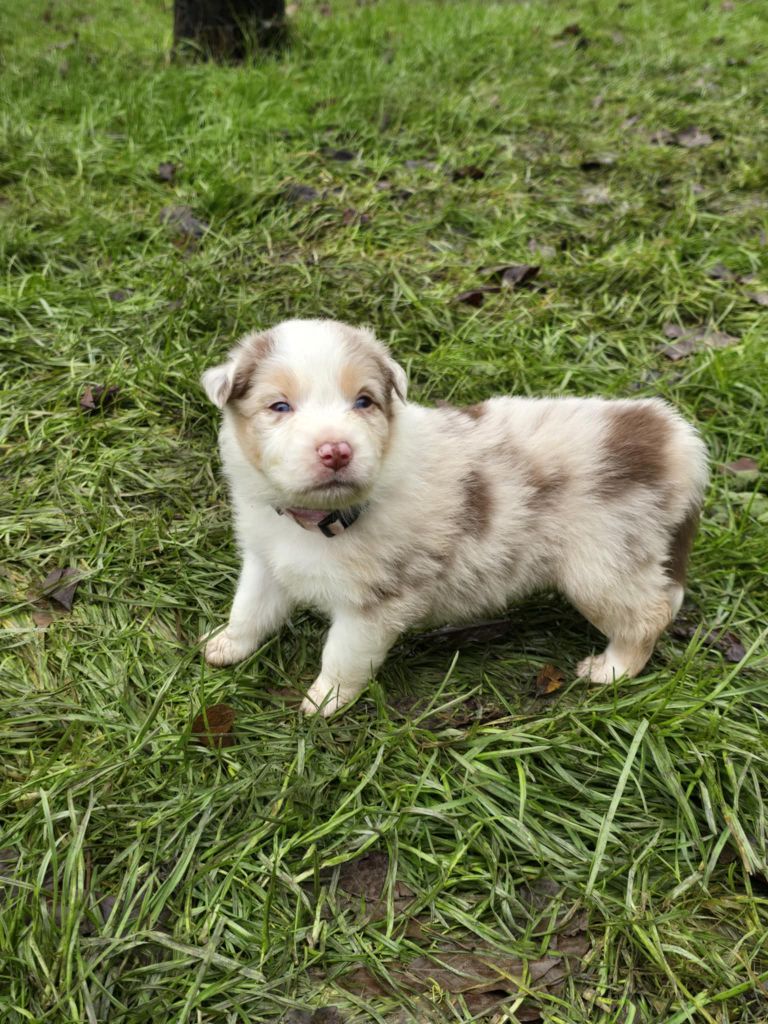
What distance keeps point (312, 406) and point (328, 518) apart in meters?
0.43

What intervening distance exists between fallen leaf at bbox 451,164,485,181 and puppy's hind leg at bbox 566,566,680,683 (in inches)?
163

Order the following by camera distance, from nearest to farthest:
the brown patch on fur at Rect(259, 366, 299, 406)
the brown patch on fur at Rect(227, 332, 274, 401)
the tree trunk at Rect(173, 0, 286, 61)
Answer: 1. the brown patch on fur at Rect(259, 366, 299, 406)
2. the brown patch on fur at Rect(227, 332, 274, 401)
3. the tree trunk at Rect(173, 0, 286, 61)

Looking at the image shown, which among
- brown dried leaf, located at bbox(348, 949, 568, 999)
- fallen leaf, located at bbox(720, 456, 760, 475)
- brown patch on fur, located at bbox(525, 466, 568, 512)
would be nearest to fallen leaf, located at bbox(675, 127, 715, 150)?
→ fallen leaf, located at bbox(720, 456, 760, 475)

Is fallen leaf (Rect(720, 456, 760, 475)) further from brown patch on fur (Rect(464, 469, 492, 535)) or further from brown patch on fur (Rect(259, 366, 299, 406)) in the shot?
brown patch on fur (Rect(259, 366, 299, 406))

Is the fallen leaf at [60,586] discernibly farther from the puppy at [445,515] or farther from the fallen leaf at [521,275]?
the fallen leaf at [521,275]

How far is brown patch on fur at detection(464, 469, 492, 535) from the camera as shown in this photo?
314 centimetres

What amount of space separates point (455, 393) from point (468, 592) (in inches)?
65.4


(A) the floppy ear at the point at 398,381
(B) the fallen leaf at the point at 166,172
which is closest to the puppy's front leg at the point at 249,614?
(A) the floppy ear at the point at 398,381

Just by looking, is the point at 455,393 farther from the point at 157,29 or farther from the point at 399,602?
the point at 157,29

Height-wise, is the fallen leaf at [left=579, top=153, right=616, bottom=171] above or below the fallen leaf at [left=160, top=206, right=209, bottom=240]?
above

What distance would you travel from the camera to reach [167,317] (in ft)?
15.6

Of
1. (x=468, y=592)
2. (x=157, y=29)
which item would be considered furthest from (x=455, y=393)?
(x=157, y=29)

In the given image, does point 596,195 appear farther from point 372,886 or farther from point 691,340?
point 372,886

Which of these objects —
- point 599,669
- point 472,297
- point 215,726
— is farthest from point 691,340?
point 215,726
